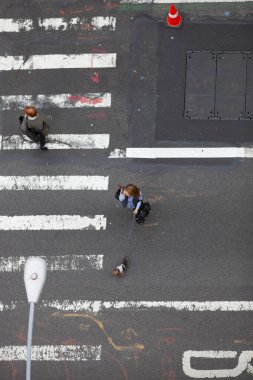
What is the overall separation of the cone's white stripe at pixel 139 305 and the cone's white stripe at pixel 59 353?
36.2 inches

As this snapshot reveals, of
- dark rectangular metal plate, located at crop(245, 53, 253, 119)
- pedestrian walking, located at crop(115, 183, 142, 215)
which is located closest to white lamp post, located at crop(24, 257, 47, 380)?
pedestrian walking, located at crop(115, 183, 142, 215)

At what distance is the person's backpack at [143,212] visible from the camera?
1280 centimetres

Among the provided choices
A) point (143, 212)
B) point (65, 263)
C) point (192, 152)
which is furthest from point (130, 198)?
point (65, 263)

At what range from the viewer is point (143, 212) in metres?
12.9

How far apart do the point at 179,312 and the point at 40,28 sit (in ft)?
27.4

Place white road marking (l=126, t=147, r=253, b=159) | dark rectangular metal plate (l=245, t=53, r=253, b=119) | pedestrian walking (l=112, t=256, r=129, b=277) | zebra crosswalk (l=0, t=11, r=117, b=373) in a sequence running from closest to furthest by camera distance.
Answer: pedestrian walking (l=112, t=256, r=129, b=277), zebra crosswalk (l=0, t=11, r=117, b=373), white road marking (l=126, t=147, r=253, b=159), dark rectangular metal plate (l=245, t=53, r=253, b=119)

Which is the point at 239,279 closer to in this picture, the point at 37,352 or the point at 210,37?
the point at 37,352

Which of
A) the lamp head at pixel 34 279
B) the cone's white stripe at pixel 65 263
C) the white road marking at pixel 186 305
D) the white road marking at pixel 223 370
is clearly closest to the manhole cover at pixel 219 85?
the cone's white stripe at pixel 65 263

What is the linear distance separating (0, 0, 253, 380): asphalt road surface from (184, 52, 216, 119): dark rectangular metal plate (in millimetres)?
168

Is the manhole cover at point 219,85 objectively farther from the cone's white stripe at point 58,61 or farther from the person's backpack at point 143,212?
the person's backpack at point 143,212

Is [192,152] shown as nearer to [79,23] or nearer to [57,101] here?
[57,101]

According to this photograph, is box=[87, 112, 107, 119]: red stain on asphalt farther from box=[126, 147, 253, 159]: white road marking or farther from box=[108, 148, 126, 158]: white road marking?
box=[126, 147, 253, 159]: white road marking

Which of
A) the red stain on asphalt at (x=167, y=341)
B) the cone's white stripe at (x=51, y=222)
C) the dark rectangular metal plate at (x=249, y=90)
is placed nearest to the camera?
the red stain on asphalt at (x=167, y=341)

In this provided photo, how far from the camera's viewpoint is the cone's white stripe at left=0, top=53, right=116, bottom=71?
14.2m
